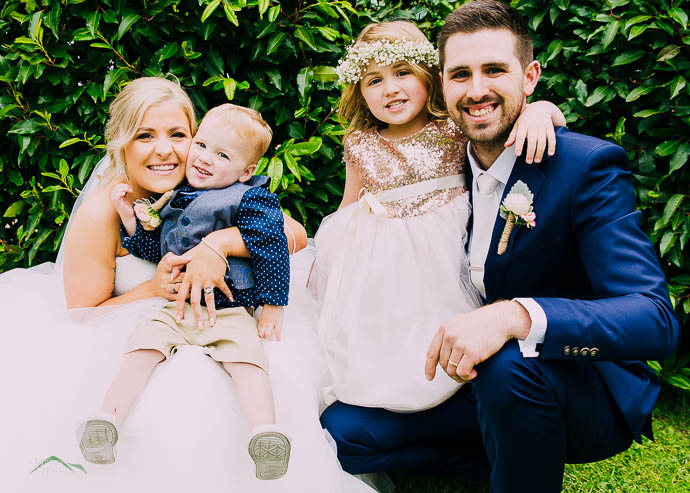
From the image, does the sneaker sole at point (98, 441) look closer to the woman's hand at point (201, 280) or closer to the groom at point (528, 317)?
the woman's hand at point (201, 280)

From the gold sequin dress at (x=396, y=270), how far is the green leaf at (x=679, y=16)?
106cm

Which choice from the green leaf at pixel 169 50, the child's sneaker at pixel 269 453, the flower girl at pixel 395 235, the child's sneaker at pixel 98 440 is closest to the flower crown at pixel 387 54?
the flower girl at pixel 395 235

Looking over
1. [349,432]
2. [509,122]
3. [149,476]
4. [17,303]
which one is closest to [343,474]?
[349,432]

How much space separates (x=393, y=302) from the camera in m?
2.38

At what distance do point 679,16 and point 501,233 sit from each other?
1.38m

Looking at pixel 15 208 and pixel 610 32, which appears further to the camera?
pixel 15 208

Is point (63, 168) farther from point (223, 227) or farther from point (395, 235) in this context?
point (395, 235)

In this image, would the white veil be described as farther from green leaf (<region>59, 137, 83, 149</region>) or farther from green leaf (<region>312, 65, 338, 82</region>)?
green leaf (<region>312, 65, 338, 82</region>)

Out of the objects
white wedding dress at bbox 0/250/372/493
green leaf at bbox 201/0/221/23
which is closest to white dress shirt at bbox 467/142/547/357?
white wedding dress at bbox 0/250/372/493

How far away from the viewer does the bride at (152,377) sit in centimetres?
177

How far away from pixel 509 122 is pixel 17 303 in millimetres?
2258

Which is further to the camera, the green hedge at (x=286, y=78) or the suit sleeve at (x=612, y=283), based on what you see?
the green hedge at (x=286, y=78)

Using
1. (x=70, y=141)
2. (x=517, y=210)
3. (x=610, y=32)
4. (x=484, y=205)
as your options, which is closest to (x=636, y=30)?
(x=610, y=32)

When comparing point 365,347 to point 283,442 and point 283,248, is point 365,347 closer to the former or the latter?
point 283,248
